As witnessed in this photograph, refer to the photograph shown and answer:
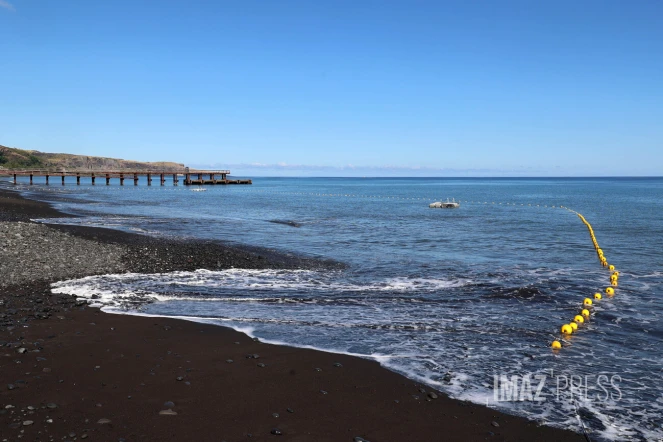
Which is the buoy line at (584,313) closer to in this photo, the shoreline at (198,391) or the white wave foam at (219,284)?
the white wave foam at (219,284)

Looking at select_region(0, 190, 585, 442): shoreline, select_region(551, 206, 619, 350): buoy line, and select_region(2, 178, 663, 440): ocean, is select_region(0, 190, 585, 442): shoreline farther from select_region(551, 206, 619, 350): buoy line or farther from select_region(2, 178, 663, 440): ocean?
select_region(551, 206, 619, 350): buoy line

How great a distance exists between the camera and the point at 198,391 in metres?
7.06

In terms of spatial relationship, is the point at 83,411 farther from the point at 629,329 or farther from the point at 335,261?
the point at 335,261

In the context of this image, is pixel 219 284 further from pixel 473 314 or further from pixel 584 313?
pixel 584 313

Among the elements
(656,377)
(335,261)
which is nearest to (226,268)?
(335,261)

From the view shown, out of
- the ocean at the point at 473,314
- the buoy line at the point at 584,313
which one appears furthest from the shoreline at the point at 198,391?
the buoy line at the point at 584,313

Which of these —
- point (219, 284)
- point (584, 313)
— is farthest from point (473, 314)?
point (219, 284)

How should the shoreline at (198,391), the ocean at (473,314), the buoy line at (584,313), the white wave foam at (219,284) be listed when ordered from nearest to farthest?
1. the shoreline at (198,391)
2. the ocean at (473,314)
3. the buoy line at (584,313)
4. the white wave foam at (219,284)

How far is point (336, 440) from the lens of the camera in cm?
591

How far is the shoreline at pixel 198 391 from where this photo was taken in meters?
6.07

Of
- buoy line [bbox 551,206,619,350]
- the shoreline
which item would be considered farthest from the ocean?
the shoreline

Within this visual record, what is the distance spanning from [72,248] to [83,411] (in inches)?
543

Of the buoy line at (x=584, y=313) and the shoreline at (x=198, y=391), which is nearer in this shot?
the shoreline at (x=198, y=391)

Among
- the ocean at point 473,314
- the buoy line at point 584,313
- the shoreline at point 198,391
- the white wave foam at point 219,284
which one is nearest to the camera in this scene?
the shoreline at point 198,391
